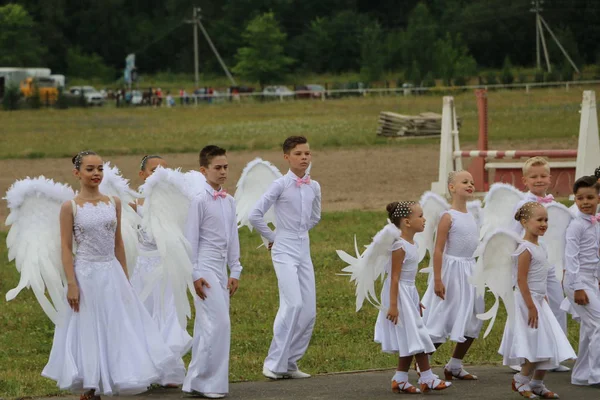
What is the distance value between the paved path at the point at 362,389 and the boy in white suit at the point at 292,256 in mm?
248

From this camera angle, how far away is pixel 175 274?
912 cm

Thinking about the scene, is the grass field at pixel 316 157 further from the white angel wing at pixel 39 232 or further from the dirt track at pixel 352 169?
the white angel wing at pixel 39 232

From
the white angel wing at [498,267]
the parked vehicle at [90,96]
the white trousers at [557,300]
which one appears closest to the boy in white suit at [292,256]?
the white angel wing at [498,267]

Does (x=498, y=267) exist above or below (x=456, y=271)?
above

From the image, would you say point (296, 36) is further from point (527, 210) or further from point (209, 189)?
point (527, 210)

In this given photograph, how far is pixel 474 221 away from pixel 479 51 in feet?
317

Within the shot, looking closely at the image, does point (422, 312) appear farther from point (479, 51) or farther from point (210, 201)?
point (479, 51)

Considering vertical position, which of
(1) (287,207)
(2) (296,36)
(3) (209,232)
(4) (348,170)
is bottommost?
(4) (348,170)

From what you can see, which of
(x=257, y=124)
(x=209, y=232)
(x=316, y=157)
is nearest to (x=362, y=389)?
(x=209, y=232)

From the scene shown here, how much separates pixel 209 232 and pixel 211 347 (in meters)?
0.88

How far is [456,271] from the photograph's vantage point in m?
9.71

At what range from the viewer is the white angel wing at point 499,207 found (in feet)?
36.2

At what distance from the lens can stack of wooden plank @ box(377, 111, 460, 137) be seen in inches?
1438

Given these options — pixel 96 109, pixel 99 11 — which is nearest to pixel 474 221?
pixel 96 109
